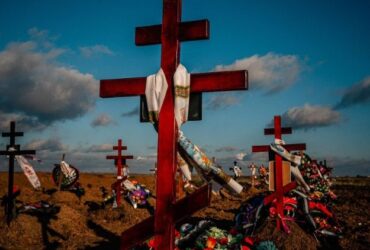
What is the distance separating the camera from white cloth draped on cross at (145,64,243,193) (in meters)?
3.11

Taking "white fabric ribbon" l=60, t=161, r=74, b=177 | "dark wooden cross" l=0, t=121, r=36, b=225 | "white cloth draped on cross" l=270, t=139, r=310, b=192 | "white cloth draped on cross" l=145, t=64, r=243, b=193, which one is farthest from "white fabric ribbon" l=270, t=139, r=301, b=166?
"white fabric ribbon" l=60, t=161, r=74, b=177

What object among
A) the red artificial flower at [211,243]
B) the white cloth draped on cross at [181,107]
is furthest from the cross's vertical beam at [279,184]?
the white cloth draped on cross at [181,107]

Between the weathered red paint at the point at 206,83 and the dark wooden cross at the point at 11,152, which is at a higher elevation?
the weathered red paint at the point at 206,83

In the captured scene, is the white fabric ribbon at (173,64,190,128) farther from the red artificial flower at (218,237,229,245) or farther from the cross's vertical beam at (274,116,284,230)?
the cross's vertical beam at (274,116,284,230)

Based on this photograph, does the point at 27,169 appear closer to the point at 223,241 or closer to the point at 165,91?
the point at 223,241

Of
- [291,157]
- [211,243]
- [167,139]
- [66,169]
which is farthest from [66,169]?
[167,139]

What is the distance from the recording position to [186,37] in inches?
124

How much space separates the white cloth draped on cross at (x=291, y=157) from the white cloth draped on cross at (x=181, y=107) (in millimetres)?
6769

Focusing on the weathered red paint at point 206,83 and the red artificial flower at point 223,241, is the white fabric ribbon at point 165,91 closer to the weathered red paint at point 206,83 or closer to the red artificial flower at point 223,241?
the weathered red paint at point 206,83

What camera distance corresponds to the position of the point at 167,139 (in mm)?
3100

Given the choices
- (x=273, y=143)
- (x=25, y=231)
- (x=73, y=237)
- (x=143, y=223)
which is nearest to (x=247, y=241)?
(x=143, y=223)

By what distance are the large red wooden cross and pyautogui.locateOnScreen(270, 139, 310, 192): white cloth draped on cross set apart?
7434mm

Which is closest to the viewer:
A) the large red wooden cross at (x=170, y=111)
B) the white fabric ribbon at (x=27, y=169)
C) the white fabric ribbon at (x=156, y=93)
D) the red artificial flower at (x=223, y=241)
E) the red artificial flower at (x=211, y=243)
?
the large red wooden cross at (x=170, y=111)

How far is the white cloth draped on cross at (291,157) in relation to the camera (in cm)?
1002
